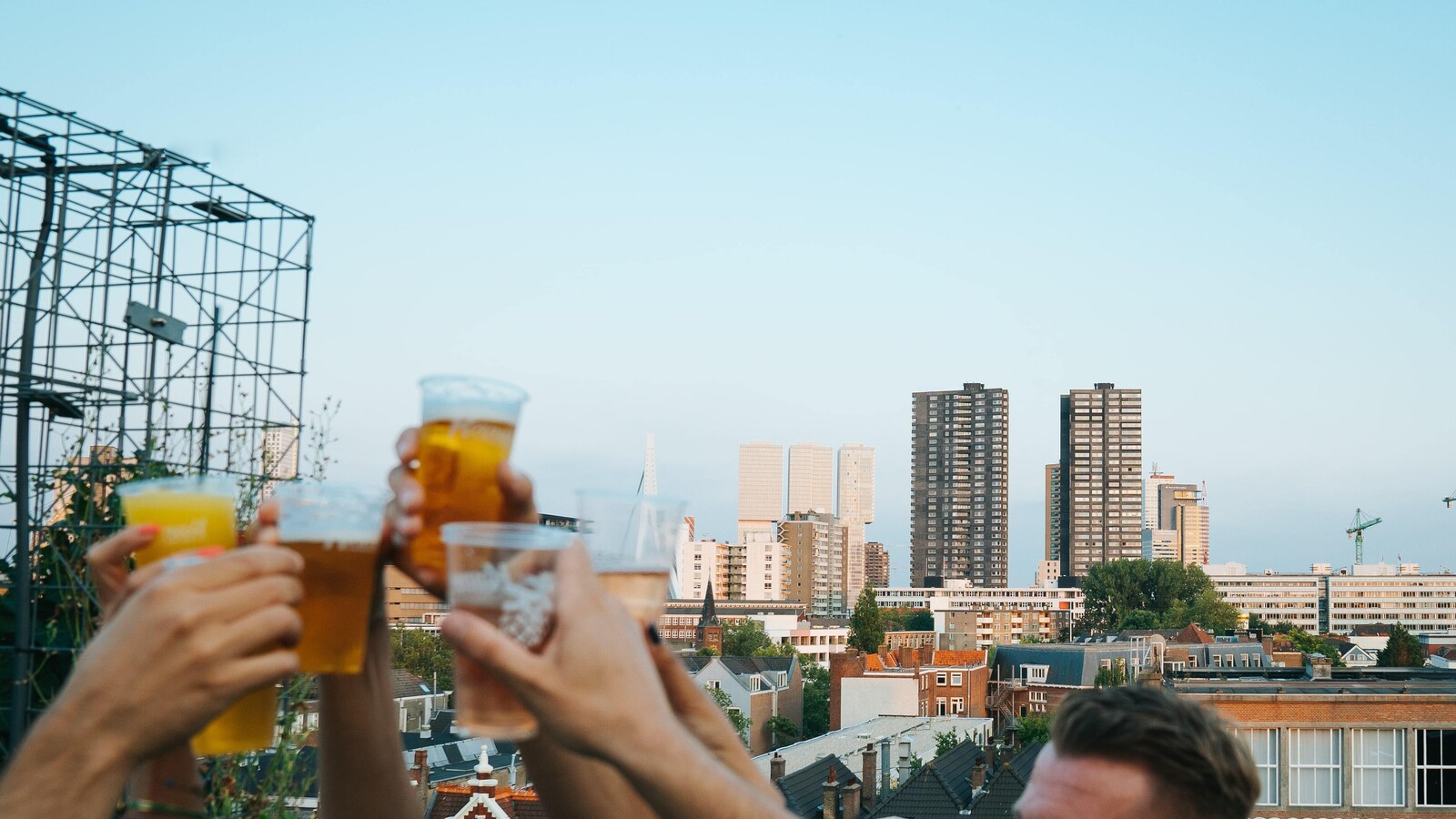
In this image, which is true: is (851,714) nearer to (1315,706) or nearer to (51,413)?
(1315,706)

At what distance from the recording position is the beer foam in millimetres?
1029

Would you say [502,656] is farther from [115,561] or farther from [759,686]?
[759,686]

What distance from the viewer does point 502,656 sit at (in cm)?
99

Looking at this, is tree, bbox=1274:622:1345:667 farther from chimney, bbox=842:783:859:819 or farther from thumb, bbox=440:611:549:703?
thumb, bbox=440:611:549:703

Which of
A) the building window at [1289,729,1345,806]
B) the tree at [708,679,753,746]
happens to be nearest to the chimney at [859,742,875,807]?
the building window at [1289,729,1345,806]

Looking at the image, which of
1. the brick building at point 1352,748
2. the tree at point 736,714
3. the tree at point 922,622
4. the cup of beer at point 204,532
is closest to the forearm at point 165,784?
the cup of beer at point 204,532

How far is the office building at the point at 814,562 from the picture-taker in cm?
14162

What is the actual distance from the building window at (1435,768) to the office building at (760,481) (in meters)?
170

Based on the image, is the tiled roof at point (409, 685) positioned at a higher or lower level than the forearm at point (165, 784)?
lower

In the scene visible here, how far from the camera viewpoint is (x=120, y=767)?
1007 mm

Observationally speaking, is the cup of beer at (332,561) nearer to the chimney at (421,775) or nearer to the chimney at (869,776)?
the chimney at (421,775)

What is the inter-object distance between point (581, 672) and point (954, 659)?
59938 mm

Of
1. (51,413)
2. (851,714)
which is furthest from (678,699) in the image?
(851,714)

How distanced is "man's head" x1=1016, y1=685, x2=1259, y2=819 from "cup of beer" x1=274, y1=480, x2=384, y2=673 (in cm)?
115
